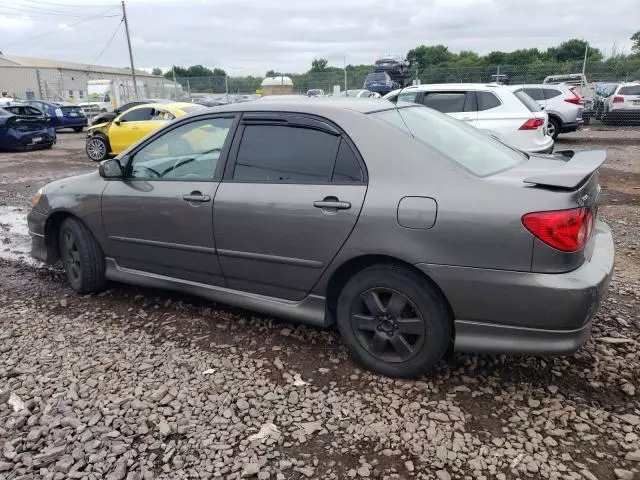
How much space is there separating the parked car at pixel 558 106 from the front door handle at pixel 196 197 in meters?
12.7

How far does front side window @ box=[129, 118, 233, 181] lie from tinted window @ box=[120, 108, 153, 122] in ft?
30.7

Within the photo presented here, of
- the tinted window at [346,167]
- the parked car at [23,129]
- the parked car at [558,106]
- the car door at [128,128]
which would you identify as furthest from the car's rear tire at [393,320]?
the parked car at [23,129]

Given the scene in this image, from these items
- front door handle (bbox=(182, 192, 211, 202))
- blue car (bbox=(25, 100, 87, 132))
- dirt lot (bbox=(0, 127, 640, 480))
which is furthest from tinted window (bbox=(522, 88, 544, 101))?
blue car (bbox=(25, 100, 87, 132))

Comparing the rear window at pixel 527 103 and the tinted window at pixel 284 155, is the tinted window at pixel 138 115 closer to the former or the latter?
the rear window at pixel 527 103

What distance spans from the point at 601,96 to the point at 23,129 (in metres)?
20.4

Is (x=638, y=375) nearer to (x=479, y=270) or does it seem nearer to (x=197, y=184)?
(x=479, y=270)

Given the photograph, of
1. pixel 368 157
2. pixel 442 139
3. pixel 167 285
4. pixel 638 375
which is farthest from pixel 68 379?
pixel 638 375

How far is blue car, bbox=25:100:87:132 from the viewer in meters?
22.0

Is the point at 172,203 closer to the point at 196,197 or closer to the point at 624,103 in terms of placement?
the point at 196,197

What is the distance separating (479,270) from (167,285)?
2.34 metres

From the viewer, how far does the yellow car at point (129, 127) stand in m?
12.3

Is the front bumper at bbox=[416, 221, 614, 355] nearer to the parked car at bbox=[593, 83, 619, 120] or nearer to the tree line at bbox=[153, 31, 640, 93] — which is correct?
the parked car at bbox=[593, 83, 619, 120]

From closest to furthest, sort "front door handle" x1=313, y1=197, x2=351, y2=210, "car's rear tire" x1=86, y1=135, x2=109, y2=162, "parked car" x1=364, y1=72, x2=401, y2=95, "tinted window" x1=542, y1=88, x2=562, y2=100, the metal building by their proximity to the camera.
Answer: "front door handle" x1=313, y1=197, x2=351, y2=210 → "car's rear tire" x1=86, y1=135, x2=109, y2=162 → "tinted window" x1=542, y1=88, x2=562, y2=100 → "parked car" x1=364, y1=72, x2=401, y2=95 → the metal building

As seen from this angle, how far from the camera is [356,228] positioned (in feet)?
9.52
